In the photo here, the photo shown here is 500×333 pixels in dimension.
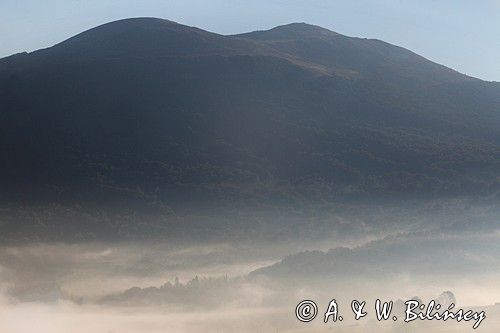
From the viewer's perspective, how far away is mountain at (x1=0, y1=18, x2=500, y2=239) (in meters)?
87.0

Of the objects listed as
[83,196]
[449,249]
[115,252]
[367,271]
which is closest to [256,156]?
[83,196]

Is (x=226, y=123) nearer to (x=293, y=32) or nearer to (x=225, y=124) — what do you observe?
(x=225, y=124)

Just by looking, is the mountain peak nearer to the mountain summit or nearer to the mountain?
the mountain summit

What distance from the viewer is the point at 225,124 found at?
106 meters

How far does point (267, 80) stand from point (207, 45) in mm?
16298

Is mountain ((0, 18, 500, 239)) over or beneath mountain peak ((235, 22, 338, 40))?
beneath

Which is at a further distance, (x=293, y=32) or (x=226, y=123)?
(x=293, y=32)

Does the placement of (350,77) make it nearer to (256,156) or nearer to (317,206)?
(256,156)

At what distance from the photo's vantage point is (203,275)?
52750 millimetres

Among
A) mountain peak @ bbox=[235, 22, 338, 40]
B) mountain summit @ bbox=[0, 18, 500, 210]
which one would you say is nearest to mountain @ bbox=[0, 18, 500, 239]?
mountain summit @ bbox=[0, 18, 500, 210]

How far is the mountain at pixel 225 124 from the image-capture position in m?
87.0

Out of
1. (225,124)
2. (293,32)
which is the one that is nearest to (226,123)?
(225,124)

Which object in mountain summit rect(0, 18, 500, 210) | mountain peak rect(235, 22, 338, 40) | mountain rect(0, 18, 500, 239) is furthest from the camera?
mountain peak rect(235, 22, 338, 40)

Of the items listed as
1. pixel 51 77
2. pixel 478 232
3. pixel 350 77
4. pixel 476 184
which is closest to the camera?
pixel 478 232
